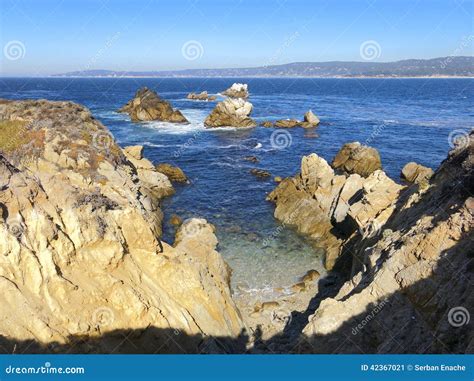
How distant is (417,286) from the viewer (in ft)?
48.6

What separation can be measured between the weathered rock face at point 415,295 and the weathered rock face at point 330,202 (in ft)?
20.0

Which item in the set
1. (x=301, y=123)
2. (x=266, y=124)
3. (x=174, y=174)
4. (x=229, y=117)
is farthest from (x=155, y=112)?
(x=174, y=174)

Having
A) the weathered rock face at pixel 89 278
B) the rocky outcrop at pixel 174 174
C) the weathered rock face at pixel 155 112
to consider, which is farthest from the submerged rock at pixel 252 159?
the weathered rock face at pixel 89 278

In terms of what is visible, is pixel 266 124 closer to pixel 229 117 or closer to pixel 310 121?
pixel 229 117

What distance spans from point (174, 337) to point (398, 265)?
9.49 meters

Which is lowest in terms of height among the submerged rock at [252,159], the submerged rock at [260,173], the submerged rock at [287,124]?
the submerged rock at [260,173]

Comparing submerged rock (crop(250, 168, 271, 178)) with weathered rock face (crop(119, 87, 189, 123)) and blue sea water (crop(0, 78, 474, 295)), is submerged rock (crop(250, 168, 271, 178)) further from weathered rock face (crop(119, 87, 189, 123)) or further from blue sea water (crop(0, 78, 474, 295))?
weathered rock face (crop(119, 87, 189, 123))

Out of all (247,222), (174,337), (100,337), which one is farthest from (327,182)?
(100,337)

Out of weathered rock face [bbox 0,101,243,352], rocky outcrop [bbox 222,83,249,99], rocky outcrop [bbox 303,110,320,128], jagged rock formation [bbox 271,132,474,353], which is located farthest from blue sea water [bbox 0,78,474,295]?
rocky outcrop [bbox 222,83,249,99]

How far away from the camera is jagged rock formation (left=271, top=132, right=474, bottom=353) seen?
13.0 meters

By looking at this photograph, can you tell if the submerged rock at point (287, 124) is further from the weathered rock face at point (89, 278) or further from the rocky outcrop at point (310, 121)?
the weathered rock face at point (89, 278)

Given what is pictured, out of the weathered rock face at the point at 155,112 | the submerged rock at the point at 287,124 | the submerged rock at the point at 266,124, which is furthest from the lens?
the weathered rock face at the point at 155,112

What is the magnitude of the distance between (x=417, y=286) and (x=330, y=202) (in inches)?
714

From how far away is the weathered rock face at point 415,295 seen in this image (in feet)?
42.1
